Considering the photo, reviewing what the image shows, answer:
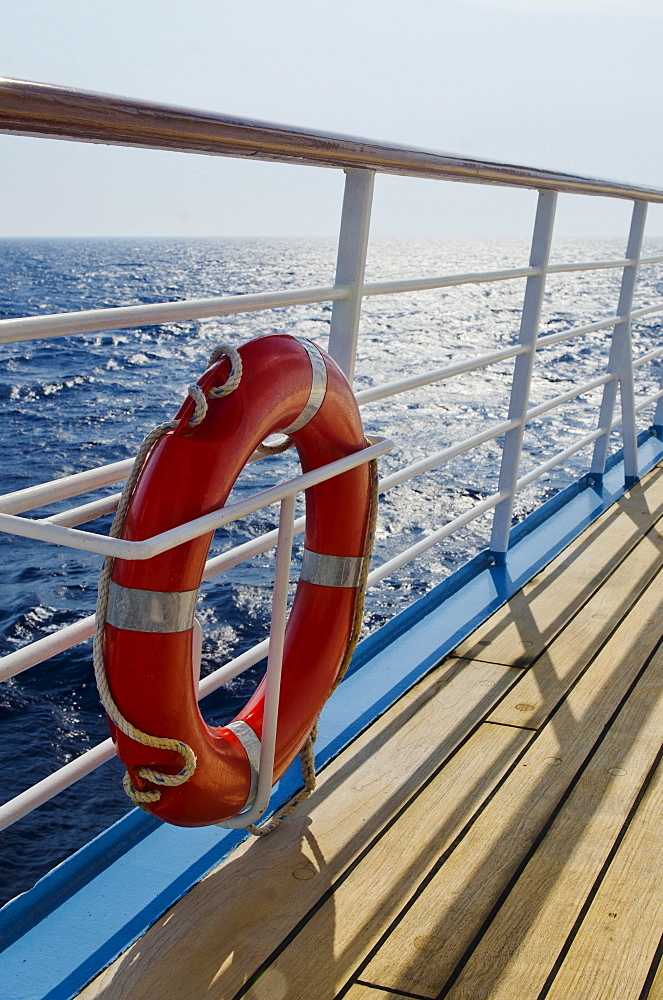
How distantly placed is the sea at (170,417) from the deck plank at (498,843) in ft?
1.97

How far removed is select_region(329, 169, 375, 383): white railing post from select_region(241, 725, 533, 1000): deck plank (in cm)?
56

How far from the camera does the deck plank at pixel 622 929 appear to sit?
93 centimetres

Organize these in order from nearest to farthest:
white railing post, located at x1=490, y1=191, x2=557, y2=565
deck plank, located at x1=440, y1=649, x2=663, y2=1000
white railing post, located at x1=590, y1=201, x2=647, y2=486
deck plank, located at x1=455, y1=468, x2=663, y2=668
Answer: deck plank, located at x1=440, y1=649, x2=663, y2=1000, deck plank, located at x1=455, y1=468, x2=663, y2=668, white railing post, located at x1=490, y1=191, x2=557, y2=565, white railing post, located at x1=590, y1=201, x2=647, y2=486

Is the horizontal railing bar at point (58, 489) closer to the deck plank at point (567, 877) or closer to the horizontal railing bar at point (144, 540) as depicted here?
the horizontal railing bar at point (144, 540)

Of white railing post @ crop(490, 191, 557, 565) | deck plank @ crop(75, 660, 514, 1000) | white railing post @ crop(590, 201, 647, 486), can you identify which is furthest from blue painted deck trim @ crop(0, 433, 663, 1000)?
white railing post @ crop(590, 201, 647, 486)

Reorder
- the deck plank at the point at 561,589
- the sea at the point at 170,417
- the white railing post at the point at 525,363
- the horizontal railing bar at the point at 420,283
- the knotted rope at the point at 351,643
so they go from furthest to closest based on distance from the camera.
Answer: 1. the sea at the point at 170,417
2. the white railing post at the point at 525,363
3. the deck plank at the point at 561,589
4. the horizontal railing bar at the point at 420,283
5. the knotted rope at the point at 351,643

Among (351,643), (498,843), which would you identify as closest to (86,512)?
(351,643)

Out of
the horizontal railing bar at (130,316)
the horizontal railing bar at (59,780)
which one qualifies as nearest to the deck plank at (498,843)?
the horizontal railing bar at (59,780)

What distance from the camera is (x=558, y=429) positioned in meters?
11.1

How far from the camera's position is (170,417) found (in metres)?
13.3

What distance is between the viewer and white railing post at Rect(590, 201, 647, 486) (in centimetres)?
248

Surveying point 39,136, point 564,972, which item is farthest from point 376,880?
point 39,136

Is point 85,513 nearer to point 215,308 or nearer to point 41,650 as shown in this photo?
point 41,650

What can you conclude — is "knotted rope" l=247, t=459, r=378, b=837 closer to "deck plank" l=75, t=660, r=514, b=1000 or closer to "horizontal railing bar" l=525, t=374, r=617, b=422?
"deck plank" l=75, t=660, r=514, b=1000
